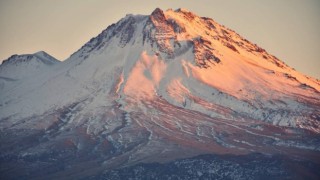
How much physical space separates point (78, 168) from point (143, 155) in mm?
14123

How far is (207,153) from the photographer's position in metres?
197

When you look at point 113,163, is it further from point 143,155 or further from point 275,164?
point 275,164

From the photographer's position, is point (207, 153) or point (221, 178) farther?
point (207, 153)

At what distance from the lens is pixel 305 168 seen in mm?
189125

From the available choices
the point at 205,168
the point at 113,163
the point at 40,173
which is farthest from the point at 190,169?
the point at 40,173

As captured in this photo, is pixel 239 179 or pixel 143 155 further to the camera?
pixel 143 155

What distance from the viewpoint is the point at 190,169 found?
611 ft

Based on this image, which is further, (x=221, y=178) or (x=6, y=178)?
(x=6, y=178)

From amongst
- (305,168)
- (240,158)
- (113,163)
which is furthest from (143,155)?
(305,168)

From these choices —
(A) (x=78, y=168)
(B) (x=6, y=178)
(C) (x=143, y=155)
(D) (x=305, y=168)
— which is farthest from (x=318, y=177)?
(B) (x=6, y=178)

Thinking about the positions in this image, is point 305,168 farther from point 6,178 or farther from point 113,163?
point 6,178

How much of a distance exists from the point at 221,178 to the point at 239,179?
3652 millimetres

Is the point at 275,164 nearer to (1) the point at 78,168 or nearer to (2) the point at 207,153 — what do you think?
(2) the point at 207,153

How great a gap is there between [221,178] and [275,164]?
561 inches
